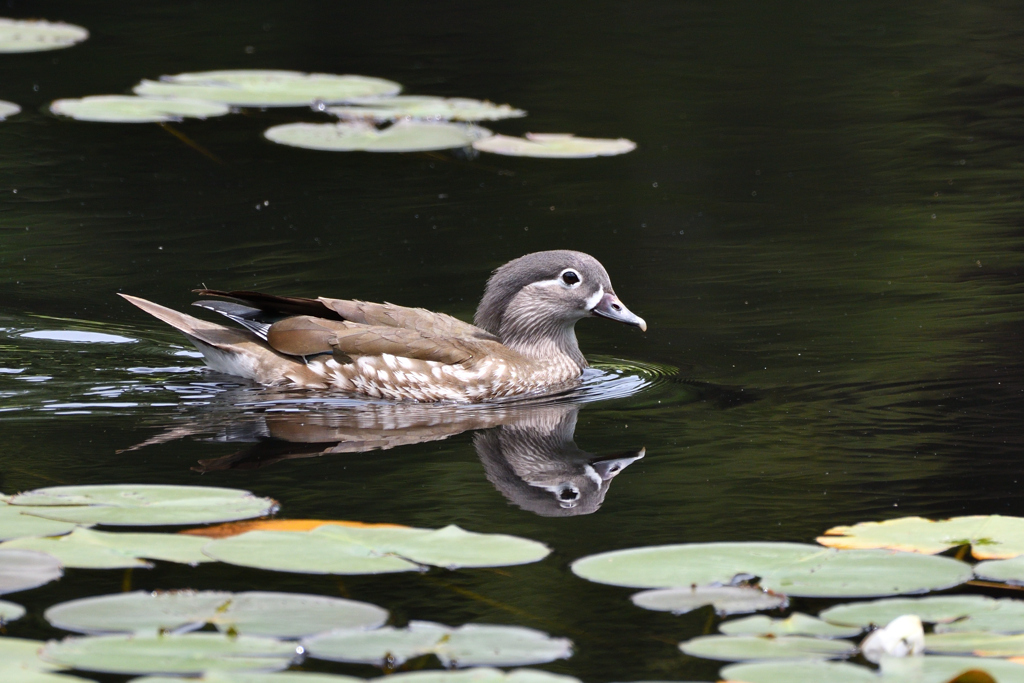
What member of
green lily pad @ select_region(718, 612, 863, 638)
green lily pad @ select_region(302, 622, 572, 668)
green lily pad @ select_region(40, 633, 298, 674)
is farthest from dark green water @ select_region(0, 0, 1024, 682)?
green lily pad @ select_region(40, 633, 298, 674)

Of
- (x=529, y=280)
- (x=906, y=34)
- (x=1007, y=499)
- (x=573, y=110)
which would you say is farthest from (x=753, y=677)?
(x=906, y=34)

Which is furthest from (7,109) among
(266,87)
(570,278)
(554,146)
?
(570,278)

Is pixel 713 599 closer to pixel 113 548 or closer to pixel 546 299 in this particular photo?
pixel 113 548

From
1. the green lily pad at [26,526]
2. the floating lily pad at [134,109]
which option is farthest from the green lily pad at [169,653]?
the floating lily pad at [134,109]

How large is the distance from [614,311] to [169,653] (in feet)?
15.8

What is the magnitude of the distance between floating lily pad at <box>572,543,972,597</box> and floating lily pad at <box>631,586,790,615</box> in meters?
0.04

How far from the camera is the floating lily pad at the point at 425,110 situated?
1354 centimetres

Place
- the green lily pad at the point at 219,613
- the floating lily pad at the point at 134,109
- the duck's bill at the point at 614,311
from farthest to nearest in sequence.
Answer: the floating lily pad at the point at 134,109 < the duck's bill at the point at 614,311 < the green lily pad at the point at 219,613

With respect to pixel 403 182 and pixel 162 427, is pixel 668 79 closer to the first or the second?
pixel 403 182

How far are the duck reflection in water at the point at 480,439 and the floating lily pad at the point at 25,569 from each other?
183 cm

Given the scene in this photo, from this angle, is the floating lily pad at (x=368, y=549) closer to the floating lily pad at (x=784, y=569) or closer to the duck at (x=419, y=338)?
the floating lily pad at (x=784, y=569)

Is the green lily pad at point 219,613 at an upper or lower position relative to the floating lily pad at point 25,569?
lower

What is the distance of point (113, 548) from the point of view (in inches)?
192

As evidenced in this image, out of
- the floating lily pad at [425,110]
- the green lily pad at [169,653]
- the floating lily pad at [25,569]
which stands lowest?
the green lily pad at [169,653]
